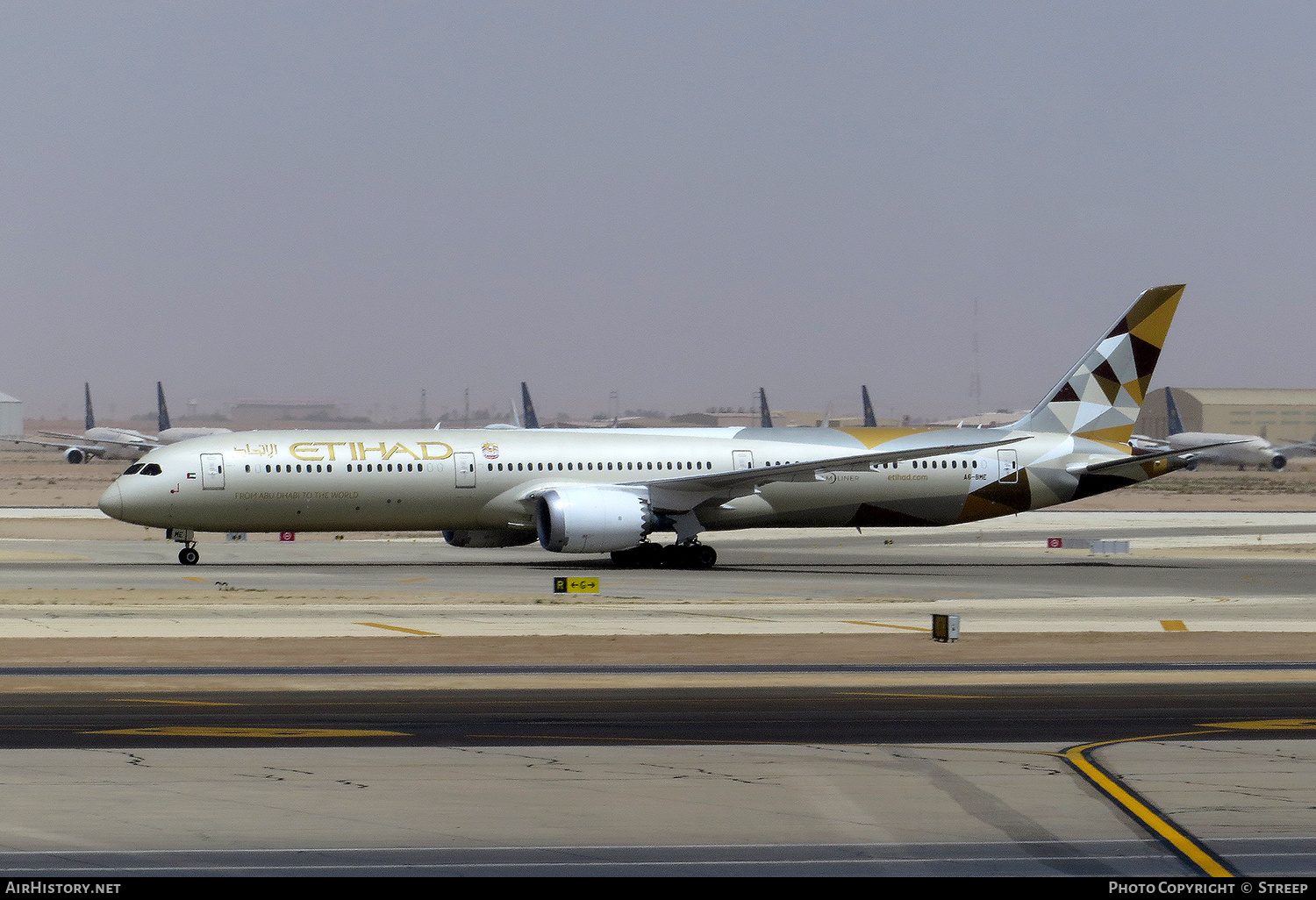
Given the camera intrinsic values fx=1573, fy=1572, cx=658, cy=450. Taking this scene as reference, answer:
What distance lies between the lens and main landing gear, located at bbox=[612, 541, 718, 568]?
47.2 meters

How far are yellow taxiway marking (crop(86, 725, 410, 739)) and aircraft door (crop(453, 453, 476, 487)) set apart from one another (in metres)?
27.7

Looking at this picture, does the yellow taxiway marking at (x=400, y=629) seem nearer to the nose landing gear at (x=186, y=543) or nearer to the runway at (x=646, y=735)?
the runway at (x=646, y=735)

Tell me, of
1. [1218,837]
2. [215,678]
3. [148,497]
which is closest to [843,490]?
[148,497]

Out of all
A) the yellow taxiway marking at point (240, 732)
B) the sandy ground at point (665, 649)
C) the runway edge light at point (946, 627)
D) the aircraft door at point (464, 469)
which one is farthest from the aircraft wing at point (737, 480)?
the yellow taxiway marking at point (240, 732)

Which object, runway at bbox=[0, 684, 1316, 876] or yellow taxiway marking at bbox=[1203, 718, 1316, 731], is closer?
runway at bbox=[0, 684, 1316, 876]

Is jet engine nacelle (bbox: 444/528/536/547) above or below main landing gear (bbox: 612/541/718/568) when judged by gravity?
above

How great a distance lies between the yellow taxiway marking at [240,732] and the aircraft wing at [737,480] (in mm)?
28640

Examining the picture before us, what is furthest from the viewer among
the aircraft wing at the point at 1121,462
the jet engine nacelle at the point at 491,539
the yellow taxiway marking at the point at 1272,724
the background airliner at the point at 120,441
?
the background airliner at the point at 120,441

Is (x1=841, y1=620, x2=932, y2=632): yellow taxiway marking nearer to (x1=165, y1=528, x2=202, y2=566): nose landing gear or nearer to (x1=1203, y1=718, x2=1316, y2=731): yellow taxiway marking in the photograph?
(x1=1203, y1=718, x2=1316, y2=731): yellow taxiway marking

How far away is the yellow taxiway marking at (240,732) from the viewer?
17.5 m

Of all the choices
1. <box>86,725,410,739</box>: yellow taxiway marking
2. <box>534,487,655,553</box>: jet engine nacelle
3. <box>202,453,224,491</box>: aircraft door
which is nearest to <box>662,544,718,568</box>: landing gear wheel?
<box>534,487,655,553</box>: jet engine nacelle

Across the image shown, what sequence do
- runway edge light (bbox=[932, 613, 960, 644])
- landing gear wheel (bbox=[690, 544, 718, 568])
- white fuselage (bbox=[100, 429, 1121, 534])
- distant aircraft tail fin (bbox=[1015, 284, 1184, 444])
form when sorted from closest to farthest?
1. runway edge light (bbox=[932, 613, 960, 644])
2. white fuselage (bbox=[100, 429, 1121, 534])
3. landing gear wheel (bbox=[690, 544, 718, 568])
4. distant aircraft tail fin (bbox=[1015, 284, 1184, 444])

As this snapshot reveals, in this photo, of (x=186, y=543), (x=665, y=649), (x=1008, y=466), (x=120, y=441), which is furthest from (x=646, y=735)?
(x=120, y=441)
